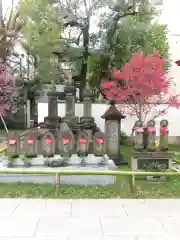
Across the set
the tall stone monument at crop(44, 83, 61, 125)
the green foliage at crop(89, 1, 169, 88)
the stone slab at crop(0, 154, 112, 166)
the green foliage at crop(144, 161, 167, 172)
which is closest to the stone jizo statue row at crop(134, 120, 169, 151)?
the green foliage at crop(144, 161, 167, 172)

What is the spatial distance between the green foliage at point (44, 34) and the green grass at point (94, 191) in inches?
374

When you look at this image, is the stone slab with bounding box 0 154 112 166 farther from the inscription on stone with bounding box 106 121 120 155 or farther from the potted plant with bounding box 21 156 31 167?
the inscription on stone with bounding box 106 121 120 155

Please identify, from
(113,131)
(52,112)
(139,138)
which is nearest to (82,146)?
(139,138)

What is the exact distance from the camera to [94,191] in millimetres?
7383

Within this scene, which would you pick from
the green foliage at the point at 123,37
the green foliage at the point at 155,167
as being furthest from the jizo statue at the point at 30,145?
the green foliage at the point at 123,37

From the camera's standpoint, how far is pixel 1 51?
19281 millimetres

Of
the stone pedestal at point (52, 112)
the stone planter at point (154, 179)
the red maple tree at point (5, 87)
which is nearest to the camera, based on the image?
the stone planter at point (154, 179)

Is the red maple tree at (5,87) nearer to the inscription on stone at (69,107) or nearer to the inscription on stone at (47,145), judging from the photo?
the inscription on stone at (69,107)

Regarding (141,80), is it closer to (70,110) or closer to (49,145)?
(70,110)

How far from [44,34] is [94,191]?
10.4 metres

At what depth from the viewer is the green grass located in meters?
7.10
